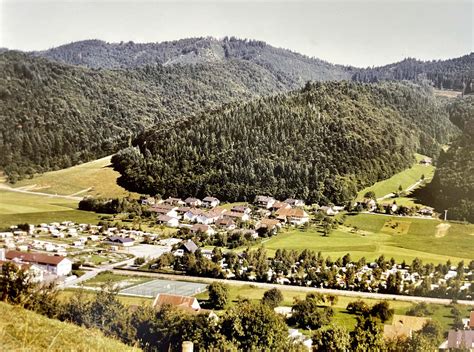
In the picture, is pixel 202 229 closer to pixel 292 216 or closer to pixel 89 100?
pixel 292 216

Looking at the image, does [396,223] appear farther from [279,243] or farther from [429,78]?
[429,78]

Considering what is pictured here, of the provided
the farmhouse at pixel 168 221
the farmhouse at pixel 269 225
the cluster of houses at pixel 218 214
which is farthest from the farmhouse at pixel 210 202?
the farmhouse at pixel 269 225

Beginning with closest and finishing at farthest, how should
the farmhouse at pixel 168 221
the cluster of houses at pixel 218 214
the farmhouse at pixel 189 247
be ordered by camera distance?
1. the farmhouse at pixel 189 247
2. the farmhouse at pixel 168 221
3. the cluster of houses at pixel 218 214

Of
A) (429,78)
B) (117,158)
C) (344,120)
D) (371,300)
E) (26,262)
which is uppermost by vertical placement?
(429,78)

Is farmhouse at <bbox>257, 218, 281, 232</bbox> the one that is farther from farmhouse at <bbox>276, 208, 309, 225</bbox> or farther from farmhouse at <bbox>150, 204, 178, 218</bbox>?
farmhouse at <bbox>150, 204, 178, 218</bbox>

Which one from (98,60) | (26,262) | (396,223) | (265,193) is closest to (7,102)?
(265,193)

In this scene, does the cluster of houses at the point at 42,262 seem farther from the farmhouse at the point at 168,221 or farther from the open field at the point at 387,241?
the open field at the point at 387,241
